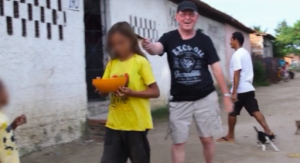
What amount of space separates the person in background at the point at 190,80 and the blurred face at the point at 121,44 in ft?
2.04

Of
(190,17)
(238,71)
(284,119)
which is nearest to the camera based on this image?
(190,17)

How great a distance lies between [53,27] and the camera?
738 centimetres

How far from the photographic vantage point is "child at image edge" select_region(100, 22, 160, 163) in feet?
14.3

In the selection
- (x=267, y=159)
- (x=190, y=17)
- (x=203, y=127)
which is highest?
(x=190, y=17)

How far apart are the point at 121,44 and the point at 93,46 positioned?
5329 mm

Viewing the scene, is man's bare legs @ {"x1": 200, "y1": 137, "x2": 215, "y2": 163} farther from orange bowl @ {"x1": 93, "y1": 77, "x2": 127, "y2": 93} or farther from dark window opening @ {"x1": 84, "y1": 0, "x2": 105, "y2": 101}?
dark window opening @ {"x1": 84, "y1": 0, "x2": 105, "y2": 101}

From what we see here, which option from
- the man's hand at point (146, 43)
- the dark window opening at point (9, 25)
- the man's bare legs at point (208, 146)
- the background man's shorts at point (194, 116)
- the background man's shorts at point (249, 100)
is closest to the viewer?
the man's hand at point (146, 43)

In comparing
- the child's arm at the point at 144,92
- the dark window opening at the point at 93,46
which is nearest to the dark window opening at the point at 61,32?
the dark window opening at the point at 93,46

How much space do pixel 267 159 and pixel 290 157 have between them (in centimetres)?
32

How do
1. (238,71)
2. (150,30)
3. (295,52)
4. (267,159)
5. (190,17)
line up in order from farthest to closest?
(295,52), (150,30), (238,71), (267,159), (190,17)

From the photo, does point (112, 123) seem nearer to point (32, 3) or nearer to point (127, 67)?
point (127, 67)

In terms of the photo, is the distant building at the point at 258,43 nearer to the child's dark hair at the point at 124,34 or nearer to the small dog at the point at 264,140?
the small dog at the point at 264,140

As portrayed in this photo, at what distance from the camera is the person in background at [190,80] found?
5055 mm

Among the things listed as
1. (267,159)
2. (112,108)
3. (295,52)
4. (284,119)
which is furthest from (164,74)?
(295,52)
